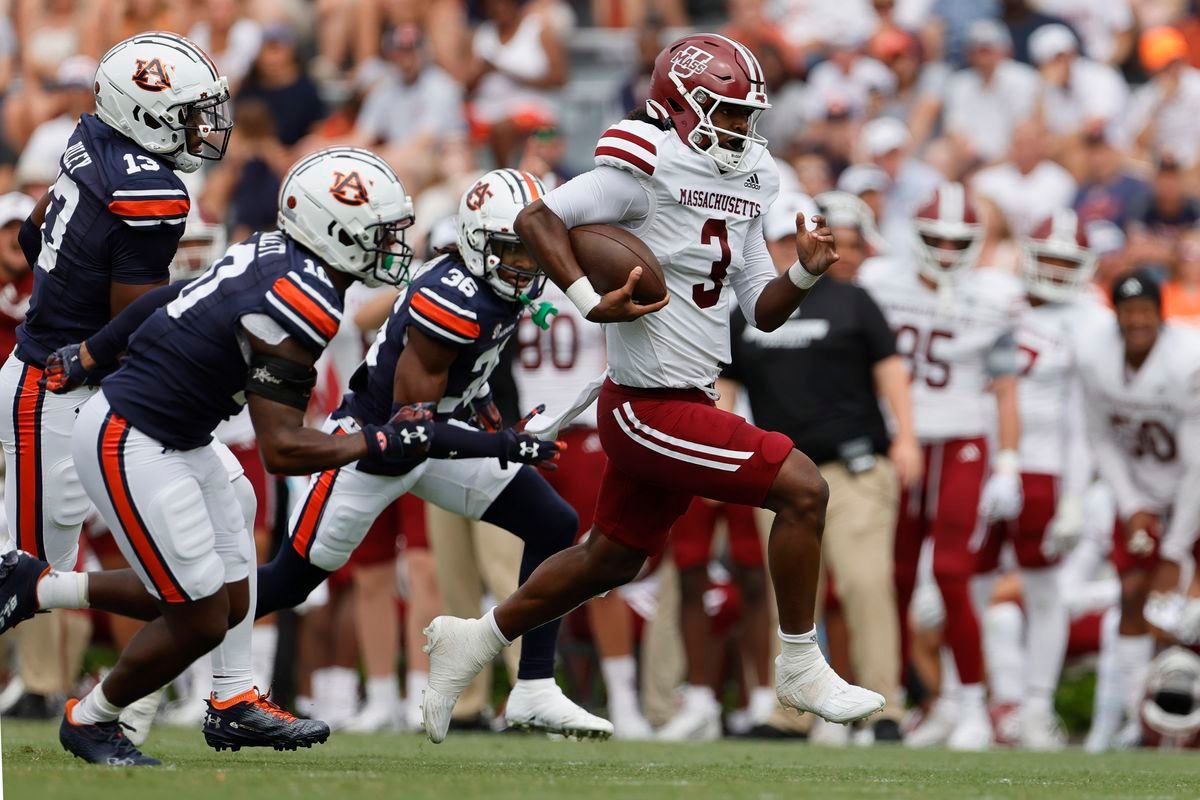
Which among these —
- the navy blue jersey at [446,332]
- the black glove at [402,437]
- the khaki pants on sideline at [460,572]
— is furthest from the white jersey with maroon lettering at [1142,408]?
the black glove at [402,437]

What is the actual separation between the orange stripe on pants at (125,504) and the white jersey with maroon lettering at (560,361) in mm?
3601

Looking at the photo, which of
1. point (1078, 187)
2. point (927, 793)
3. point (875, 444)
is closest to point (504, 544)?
point (875, 444)

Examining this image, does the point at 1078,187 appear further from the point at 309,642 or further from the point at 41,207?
the point at 41,207

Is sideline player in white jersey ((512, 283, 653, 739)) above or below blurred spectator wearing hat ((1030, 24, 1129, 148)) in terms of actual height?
below

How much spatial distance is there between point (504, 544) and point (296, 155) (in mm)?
5261

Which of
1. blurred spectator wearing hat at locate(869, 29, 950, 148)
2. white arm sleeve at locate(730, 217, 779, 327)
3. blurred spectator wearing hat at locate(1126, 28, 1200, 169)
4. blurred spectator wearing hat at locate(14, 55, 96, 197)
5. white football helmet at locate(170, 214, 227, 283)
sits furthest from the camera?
blurred spectator wearing hat at locate(869, 29, 950, 148)

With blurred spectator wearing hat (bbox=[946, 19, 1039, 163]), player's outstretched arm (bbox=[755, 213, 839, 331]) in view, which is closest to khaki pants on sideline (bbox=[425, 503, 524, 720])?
player's outstretched arm (bbox=[755, 213, 839, 331])

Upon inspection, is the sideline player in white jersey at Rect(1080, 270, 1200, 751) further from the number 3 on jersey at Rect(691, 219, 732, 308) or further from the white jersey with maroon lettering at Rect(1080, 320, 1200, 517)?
A: the number 3 on jersey at Rect(691, 219, 732, 308)

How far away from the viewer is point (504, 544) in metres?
8.84

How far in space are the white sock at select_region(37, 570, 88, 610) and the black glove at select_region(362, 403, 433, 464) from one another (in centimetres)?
112

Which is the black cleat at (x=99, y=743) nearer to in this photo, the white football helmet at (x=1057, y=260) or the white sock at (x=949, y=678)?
the white sock at (x=949, y=678)

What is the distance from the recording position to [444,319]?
6.67 meters

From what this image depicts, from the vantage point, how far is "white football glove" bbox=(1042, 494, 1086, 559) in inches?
360

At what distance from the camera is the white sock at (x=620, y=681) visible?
912cm
